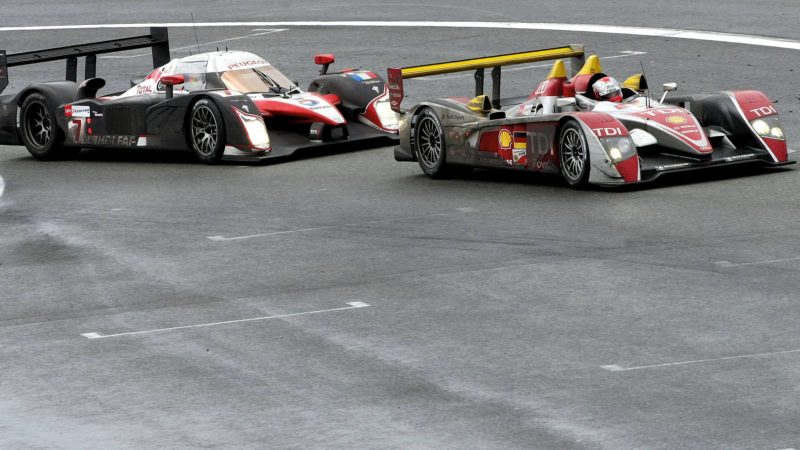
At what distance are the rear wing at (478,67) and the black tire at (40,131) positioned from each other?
5071 mm

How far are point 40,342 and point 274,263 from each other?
8.53ft

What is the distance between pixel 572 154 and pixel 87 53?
312 inches

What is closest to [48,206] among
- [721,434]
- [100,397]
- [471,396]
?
[100,397]

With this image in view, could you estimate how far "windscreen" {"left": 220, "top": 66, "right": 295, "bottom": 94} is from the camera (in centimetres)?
1867

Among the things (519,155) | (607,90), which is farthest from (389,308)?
(607,90)

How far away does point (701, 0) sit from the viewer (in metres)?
29.9

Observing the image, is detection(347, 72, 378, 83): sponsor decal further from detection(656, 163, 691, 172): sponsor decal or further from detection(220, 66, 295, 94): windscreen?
detection(656, 163, 691, 172): sponsor decal

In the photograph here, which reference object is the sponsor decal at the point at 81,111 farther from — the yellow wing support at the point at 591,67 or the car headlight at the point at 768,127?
the car headlight at the point at 768,127

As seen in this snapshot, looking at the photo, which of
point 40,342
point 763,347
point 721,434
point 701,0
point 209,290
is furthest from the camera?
point 701,0

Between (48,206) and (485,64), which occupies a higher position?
(485,64)

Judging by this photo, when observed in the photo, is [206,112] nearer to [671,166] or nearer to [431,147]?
[431,147]

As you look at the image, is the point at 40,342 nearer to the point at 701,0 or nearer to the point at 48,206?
the point at 48,206

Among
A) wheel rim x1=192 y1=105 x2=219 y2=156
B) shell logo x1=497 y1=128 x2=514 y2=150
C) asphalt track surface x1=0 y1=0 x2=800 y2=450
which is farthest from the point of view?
wheel rim x1=192 y1=105 x2=219 y2=156

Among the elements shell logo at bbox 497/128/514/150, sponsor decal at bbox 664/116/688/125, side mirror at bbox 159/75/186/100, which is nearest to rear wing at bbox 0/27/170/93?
side mirror at bbox 159/75/186/100
